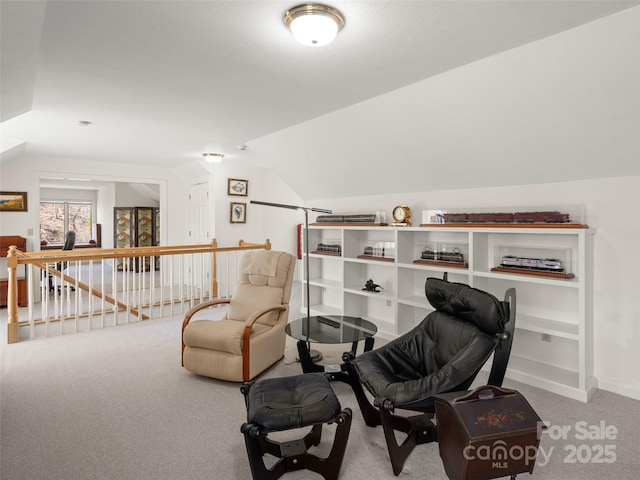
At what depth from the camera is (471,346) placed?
2105 millimetres

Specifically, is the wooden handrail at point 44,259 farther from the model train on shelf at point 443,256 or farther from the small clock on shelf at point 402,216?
the model train on shelf at point 443,256

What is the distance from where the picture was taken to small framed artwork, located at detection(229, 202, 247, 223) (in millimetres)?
7282

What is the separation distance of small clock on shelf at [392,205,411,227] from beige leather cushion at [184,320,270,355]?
6.80 ft

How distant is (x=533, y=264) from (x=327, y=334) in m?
1.88

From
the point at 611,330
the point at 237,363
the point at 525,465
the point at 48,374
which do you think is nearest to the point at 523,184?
the point at 611,330

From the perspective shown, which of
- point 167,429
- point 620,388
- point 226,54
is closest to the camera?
point 167,429

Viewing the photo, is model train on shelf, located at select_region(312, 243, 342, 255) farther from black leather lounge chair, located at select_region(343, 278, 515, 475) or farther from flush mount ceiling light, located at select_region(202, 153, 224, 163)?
black leather lounge chair, located at select_region(343, 278, 515, 475)

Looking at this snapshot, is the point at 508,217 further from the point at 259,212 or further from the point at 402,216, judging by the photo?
the point at 259,212

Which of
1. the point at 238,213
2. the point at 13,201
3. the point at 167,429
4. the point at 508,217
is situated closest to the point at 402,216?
the point at 508,217

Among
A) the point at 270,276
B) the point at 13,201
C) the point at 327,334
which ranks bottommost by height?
the point at 327,334

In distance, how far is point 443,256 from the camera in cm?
391

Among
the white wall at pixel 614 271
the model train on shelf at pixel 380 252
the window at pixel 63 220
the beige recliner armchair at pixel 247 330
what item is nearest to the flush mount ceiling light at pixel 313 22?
the beige recliner armchair at pixel 247 330

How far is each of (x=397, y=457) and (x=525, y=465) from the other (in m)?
0.62

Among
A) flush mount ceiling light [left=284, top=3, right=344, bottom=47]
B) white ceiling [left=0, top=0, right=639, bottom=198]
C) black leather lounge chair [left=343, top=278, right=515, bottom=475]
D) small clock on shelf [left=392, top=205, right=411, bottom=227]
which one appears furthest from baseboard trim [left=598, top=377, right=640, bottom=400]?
flush mount ceiling light [left=284, top=3, right=344, bottom=47]
